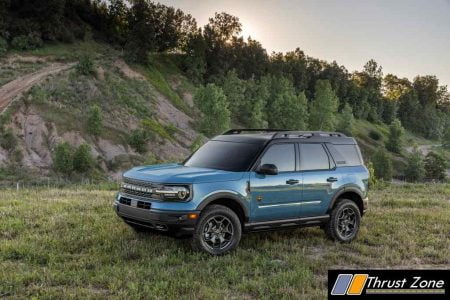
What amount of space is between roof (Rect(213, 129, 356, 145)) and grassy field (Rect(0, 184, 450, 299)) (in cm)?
191

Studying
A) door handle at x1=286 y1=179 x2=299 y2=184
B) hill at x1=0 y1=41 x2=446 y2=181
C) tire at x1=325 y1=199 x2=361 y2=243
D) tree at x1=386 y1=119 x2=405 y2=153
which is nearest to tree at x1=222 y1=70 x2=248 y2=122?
hill at x1=0 y1=41 x2=446 y2=181

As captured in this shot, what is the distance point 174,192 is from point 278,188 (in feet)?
6.50

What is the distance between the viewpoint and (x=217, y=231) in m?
8.33

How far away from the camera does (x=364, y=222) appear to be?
11547 mm

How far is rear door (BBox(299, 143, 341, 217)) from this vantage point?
30.4ft

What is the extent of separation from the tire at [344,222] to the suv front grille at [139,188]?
3.61 m

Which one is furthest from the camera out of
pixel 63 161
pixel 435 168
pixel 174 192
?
pixel 435 168

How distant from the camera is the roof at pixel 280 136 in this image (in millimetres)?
9180

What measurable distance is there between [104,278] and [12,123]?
41.9m

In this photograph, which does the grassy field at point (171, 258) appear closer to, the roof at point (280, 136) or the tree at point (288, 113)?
the roof at point (280, 136)

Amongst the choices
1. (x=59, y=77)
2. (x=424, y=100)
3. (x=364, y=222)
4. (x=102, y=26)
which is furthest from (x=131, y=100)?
(x=424, y=100)

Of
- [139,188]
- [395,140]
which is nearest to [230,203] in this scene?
[139,188]

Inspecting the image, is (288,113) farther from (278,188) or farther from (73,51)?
(278,188)

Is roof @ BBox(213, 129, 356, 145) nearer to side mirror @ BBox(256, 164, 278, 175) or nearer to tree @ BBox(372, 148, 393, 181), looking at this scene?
side mirror @ BBox(256, 164, 278, 175)
